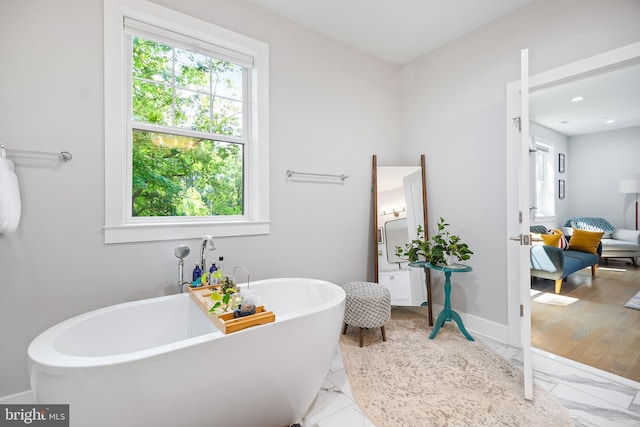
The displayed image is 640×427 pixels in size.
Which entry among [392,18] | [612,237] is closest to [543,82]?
Result: [392,18]

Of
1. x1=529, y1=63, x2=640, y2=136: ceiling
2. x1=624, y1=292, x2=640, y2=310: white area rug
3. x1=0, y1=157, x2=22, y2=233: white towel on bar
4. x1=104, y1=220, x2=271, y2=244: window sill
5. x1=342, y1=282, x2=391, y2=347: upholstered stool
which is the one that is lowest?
x1=624, y1=292, x2=640, y2=310: white area rug

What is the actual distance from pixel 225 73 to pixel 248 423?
91.3 inches

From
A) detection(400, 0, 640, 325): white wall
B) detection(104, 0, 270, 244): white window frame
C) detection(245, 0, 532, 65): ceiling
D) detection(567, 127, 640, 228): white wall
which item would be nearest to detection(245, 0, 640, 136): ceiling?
detection(245, 0, 532, 65): ceiling

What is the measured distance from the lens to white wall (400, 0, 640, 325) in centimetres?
195

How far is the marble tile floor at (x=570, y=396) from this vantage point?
150 cm

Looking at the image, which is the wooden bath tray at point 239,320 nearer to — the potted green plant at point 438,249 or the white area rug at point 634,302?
the potted green plant at point 438,249

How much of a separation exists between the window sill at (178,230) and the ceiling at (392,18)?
5.69ft

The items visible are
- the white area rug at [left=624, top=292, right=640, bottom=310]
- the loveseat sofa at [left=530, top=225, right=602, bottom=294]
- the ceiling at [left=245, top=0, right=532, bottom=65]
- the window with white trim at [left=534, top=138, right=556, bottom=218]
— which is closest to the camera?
the ceiling at [left=245, top=0, right=532, bottom=65]

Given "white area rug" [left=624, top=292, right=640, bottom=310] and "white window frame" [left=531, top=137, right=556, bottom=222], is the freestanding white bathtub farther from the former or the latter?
"white window frame" [left=531, top=137, right=556, bottom=222]

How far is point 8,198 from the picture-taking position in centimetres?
135

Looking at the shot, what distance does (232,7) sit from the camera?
215 cm

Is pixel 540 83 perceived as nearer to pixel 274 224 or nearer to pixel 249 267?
pixel 274 224

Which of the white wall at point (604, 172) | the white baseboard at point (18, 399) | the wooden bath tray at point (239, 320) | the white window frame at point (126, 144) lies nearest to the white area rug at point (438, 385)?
the wooden bath tray at point (239, 320)

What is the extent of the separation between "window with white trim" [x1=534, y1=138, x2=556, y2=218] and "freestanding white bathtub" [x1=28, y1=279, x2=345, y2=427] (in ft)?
15.1
